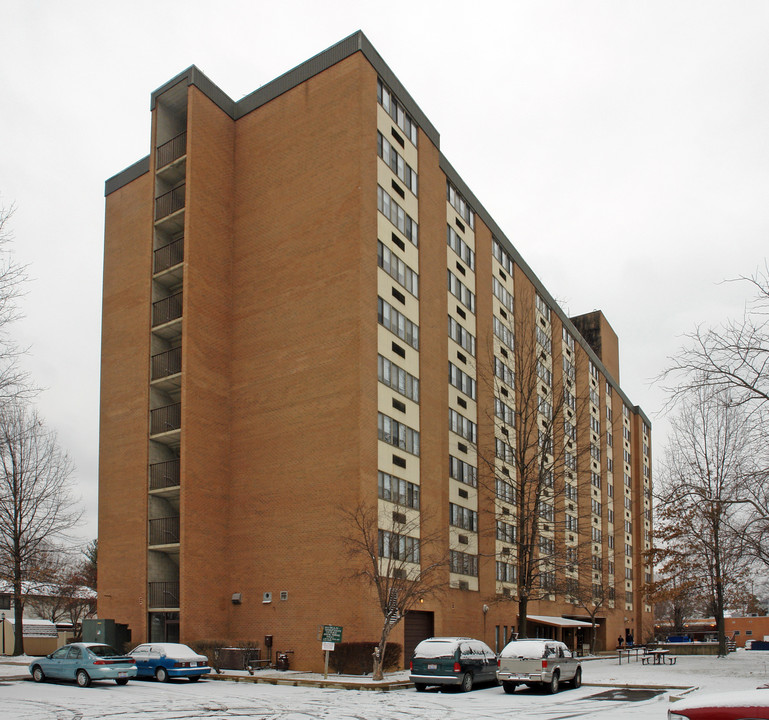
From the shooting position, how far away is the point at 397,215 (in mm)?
39344

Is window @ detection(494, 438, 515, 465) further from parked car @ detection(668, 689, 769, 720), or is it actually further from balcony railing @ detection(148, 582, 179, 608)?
parked car @ detection(668, 689, 769, 720)

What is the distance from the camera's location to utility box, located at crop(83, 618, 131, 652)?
118 feet

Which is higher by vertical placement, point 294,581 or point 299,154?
point 299,154

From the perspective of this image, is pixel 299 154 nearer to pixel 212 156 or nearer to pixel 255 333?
pixel 212 156

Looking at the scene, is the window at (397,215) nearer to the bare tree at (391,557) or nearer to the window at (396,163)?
the window at (396,163)

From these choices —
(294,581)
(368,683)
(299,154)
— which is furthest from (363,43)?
(368,683)

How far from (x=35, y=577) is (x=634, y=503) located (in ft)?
221

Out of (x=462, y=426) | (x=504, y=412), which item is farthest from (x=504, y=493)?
(x=504, y=412)

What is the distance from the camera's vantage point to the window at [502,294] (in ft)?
178

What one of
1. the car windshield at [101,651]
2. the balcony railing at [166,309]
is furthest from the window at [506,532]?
the car windshield at [101,651]

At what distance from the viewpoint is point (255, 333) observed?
1499 inches

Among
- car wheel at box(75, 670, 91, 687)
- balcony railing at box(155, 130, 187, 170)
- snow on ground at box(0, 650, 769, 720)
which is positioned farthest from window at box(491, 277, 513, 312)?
car wheel at box(75, 670, 91, 687)

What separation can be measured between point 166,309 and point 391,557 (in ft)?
53.8

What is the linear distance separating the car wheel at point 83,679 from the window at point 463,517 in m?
21.9
